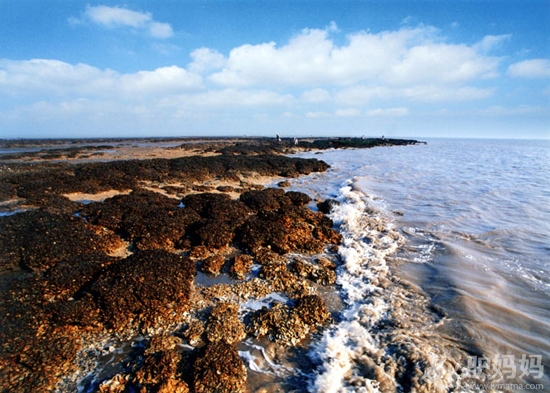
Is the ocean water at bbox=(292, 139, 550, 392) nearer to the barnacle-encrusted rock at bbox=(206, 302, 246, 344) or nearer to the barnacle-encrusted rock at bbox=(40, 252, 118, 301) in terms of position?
the barnacle-encrusted rock at bbox=(206, 302, 246, 344)

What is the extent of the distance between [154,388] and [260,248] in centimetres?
418

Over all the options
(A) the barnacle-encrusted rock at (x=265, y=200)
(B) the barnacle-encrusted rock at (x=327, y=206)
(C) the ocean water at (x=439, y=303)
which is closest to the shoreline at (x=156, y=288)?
(C) the ocean water at (x=439, y=303)

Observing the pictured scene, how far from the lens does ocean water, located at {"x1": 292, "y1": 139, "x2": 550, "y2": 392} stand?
3.67m

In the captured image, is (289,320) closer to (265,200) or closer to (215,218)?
(215,218)

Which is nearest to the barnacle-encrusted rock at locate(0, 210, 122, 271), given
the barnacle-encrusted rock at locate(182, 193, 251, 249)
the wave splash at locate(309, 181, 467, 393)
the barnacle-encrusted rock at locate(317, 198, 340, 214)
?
the barnacle-encrusted rock at locate(182, 193, 251, 249)

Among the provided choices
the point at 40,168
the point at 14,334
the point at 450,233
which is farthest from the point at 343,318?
the point at 40,168

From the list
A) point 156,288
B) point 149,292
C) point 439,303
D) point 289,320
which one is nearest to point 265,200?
point 156,288

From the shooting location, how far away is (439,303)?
521 centimetres

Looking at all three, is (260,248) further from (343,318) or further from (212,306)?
(343,318)

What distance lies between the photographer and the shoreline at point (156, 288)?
3578mm

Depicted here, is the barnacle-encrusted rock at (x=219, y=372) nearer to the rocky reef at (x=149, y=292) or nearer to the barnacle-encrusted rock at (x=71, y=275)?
the rocky reef at (x=149, y=292)

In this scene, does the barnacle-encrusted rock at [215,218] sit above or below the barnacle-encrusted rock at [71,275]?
above

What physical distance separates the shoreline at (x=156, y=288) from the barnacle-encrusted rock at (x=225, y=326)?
0.06 ft

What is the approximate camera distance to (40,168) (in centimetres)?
2008
